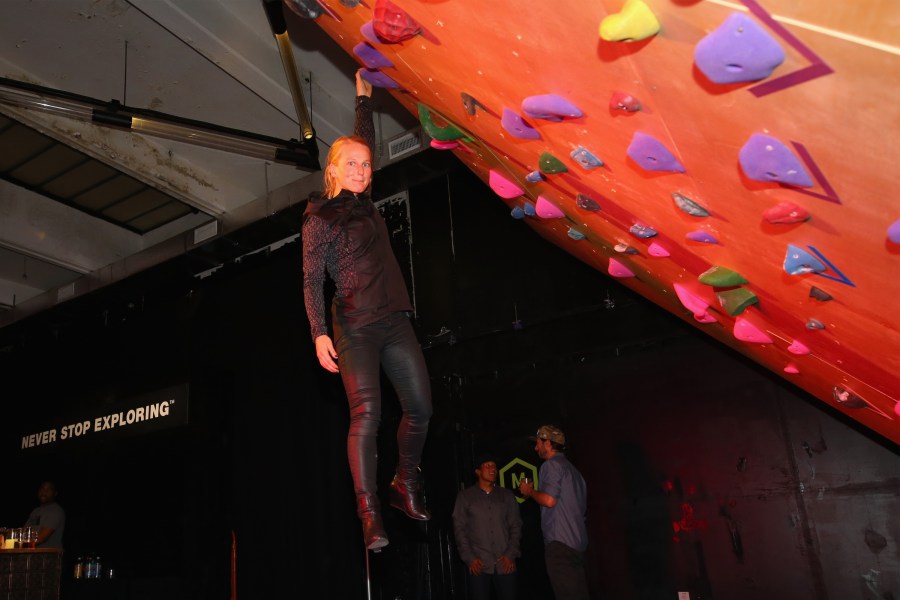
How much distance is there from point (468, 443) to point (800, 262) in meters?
4.25

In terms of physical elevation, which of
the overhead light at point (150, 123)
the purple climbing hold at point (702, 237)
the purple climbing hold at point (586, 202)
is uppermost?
the overhead light at point (150, 123)

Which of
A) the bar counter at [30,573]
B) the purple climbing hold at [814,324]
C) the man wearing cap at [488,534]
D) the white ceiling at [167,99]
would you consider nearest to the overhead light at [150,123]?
the white ceiling at [167,99]

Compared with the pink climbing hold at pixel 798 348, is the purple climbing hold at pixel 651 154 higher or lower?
higher

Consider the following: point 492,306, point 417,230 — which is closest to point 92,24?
point 417,230

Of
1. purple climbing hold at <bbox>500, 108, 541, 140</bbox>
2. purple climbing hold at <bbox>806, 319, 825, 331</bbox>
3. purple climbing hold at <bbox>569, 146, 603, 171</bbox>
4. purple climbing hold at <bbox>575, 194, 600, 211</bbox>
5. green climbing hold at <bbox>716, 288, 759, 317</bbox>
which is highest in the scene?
purple climbing hold at <bbox>500, 108, 541, 140</bbox>

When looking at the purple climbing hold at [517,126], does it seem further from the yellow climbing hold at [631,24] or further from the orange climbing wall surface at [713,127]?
the yellow climbing hold at [631,24]

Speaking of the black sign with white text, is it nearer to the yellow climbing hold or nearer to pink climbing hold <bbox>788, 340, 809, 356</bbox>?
pink climbing hold <bbox>788, 340, 809, 356</bbox>

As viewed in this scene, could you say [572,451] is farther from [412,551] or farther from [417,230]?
[417,230]

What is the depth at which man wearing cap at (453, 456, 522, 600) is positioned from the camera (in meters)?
4.82

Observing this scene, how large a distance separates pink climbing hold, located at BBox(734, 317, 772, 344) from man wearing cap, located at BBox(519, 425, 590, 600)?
1.62 meters

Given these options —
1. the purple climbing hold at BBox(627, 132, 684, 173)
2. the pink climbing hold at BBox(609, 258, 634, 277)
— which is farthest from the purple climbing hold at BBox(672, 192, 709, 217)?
the pink climbing hold at BBox(609, 258, 634, 277)

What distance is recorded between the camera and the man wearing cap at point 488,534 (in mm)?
4816

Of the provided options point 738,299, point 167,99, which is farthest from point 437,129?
point 167,99

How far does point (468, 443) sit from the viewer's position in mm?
5707
